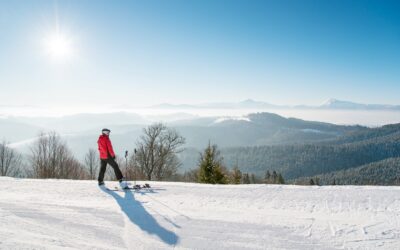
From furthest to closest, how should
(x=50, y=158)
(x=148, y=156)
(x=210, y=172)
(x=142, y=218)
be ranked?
(x=50, y=158) < (x=148, y=156) < (x=210, y=172) < (x=142, y=218)

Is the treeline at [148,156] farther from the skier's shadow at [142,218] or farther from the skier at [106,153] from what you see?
the skier's shadow at [142,218]

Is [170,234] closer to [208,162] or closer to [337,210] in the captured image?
[337,210]

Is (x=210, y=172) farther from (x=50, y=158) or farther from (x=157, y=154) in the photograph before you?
(x=50, y=158)

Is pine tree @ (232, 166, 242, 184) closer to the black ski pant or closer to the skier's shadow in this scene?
Answer: the black ski pant

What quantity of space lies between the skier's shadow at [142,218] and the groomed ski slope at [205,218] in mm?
20

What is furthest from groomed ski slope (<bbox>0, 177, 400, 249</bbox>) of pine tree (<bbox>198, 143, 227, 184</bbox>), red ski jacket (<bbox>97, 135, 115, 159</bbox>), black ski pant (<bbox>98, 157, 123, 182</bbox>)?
pine tree (<bbox>198, 143, 227, 184</bbox>)

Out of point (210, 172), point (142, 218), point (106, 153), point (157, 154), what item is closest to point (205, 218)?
point (142, 218)

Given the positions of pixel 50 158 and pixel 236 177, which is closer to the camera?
pixel 236 177

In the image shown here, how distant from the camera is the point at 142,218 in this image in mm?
6656

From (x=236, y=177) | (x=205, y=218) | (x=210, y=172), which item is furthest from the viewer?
(x=236, y=177)

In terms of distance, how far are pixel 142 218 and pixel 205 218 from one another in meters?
1.36

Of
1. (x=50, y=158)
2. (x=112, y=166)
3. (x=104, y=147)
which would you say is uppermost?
(x=104, y=147)

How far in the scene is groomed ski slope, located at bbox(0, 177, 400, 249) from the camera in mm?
5180

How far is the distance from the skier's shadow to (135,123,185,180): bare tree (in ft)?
90.7
